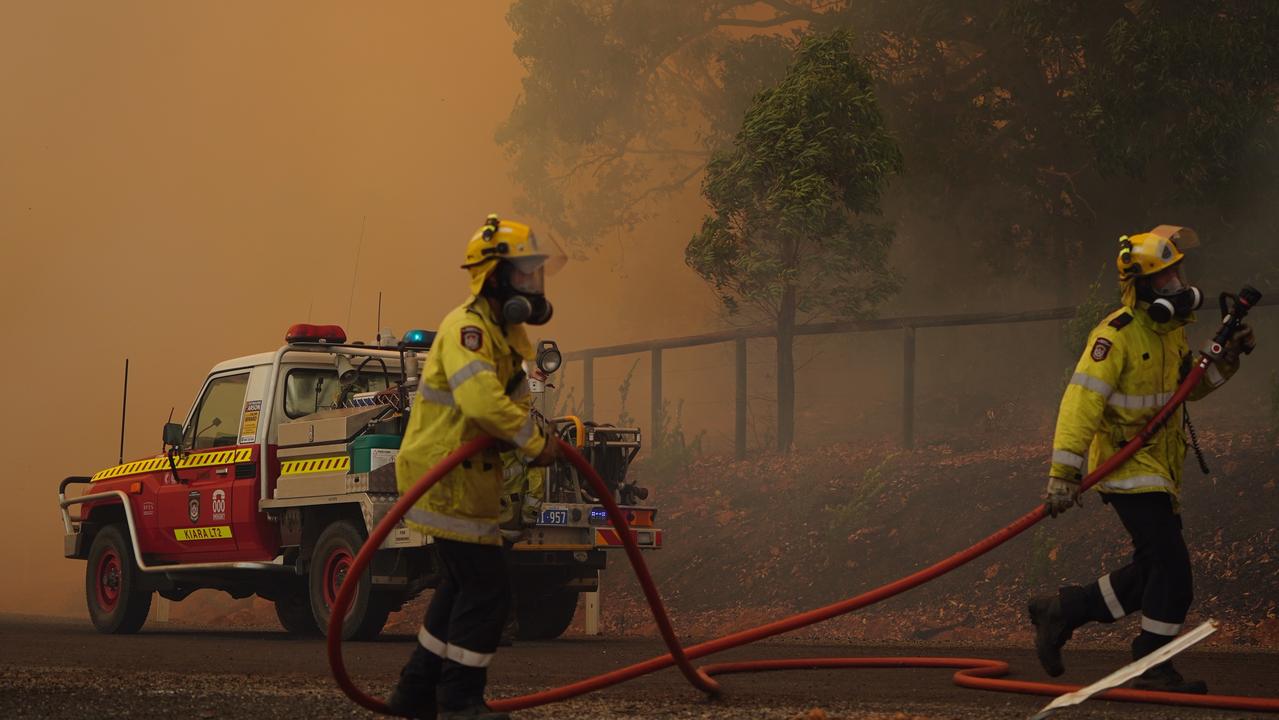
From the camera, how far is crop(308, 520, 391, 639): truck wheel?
37.6 feet

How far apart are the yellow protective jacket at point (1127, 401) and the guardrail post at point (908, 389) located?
10.4 m

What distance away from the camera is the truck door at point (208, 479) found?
12.5 m

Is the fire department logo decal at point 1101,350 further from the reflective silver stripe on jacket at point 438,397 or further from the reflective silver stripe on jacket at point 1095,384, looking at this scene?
the reflective silver stripe on jacket at point 438,397

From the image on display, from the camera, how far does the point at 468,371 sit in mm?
5773

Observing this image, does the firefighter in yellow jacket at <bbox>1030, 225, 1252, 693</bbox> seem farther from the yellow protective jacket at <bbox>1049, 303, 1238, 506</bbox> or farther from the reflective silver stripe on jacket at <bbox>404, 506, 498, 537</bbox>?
the reflective silver stripe on jacket at <bbox>404, 506, 498, 537</bbox>

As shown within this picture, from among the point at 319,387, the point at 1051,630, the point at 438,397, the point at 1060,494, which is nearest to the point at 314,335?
the point at 319,387

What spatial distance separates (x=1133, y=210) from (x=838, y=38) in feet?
14.5

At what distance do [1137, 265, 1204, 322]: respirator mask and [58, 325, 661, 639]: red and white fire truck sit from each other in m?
5.09

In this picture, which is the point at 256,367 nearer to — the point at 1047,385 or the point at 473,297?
the point at 473,297

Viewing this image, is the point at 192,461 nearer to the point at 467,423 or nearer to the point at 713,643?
the point at 713,643

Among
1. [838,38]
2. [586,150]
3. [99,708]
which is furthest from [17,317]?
[99,708]

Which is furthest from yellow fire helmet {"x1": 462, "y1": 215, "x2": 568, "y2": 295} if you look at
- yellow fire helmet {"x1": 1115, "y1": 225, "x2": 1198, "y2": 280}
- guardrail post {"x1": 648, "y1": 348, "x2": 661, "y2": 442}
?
guardrail post {"x1": 648, "y1": 348, "x2": 661, "y2": 442}

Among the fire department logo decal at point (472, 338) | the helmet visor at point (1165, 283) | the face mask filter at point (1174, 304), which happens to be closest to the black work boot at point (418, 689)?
the fire department logo decal at point (472, 338)

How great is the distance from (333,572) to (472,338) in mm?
6266
